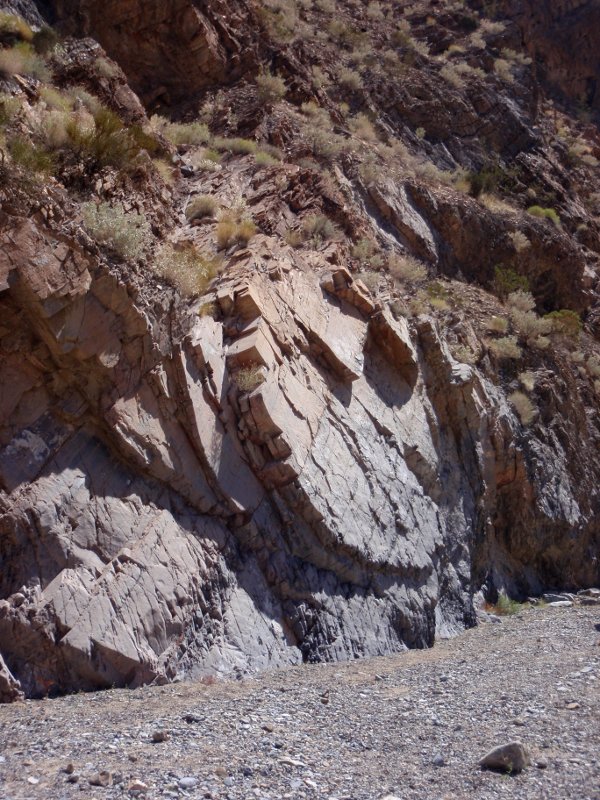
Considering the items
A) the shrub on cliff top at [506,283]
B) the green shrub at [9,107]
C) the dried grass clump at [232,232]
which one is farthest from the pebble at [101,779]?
the shrub on cliff top at [506,283]

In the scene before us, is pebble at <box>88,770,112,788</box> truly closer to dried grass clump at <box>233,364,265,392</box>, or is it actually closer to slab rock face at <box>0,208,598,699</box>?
slab rock face at <box>0,208,598,699</box>

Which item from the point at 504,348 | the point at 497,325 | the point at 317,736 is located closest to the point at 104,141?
the point at 317,736

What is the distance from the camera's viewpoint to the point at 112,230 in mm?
8805

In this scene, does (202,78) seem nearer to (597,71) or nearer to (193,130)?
(193,130)

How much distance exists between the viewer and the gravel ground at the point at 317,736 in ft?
16.1

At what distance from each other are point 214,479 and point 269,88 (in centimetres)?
1306

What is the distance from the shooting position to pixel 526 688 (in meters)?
7.52

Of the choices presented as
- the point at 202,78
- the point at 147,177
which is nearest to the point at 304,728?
the point at 147,177

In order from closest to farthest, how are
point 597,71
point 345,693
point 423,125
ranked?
point 345,693
point 423,125
point 597,71

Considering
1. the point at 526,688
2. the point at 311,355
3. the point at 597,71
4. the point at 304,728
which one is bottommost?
the point at 526,688

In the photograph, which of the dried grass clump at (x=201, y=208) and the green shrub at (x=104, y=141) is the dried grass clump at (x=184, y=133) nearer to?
the dried grass clump at (x=201, y=208)

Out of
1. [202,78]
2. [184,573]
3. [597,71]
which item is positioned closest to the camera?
[184,573]

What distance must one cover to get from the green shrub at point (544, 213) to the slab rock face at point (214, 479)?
36.8ft

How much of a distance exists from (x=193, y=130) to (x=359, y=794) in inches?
578
